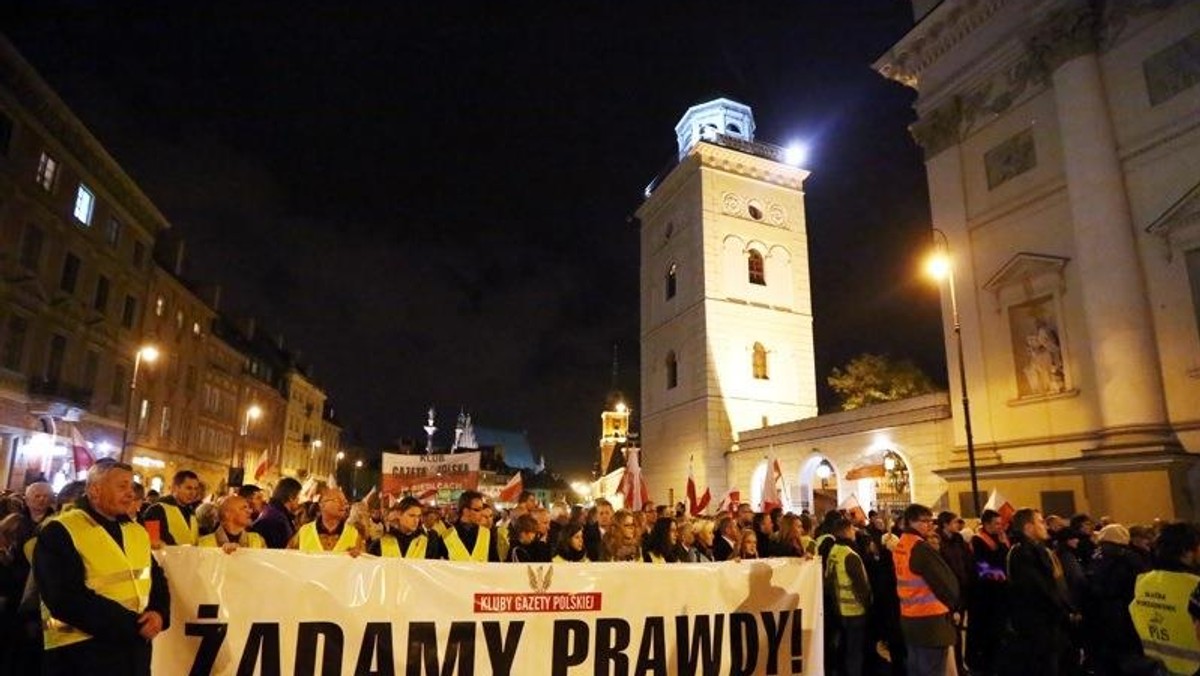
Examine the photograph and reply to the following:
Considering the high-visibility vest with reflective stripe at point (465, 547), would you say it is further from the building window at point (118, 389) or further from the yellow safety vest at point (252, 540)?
the building window at point (118, 389)

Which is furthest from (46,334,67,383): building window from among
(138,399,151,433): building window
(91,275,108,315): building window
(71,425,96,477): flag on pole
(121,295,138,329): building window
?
(71,425,96,477): flag on pole

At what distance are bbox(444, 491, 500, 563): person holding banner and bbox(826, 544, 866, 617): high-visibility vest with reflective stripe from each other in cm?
378

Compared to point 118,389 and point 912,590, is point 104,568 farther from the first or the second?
point 118,389

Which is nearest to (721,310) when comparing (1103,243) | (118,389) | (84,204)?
(1103,243)

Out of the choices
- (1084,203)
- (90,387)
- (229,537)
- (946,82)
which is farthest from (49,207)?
(1084,203)

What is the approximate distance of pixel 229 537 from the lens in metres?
6.16

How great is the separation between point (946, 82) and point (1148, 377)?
10.4m

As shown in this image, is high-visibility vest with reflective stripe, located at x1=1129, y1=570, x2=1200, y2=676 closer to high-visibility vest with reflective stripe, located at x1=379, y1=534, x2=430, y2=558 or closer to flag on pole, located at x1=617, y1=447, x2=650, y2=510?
high-visibility vest with reflective stripe, located at x1=379, y1=534, x2=430, y2=558

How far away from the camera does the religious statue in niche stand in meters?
16.8

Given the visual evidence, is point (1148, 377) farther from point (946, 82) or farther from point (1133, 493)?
point (946, 82)

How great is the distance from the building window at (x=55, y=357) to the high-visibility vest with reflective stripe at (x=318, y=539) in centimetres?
2649

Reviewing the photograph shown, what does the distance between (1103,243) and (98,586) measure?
18.2 m

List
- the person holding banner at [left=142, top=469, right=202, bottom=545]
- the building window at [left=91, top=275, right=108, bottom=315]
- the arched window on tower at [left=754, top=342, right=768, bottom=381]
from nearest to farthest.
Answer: the person holding banner at [left=142, top=469, right=202, bottom=545], the building window at [left=91, top=275, right=108, bottom=315], the arched window on tower at [left=754, top=342, right=768, bottom=381]

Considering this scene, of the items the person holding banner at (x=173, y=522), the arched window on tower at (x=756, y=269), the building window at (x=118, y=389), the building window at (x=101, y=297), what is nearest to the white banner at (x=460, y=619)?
the person holding banner at (x=173, y=522)
